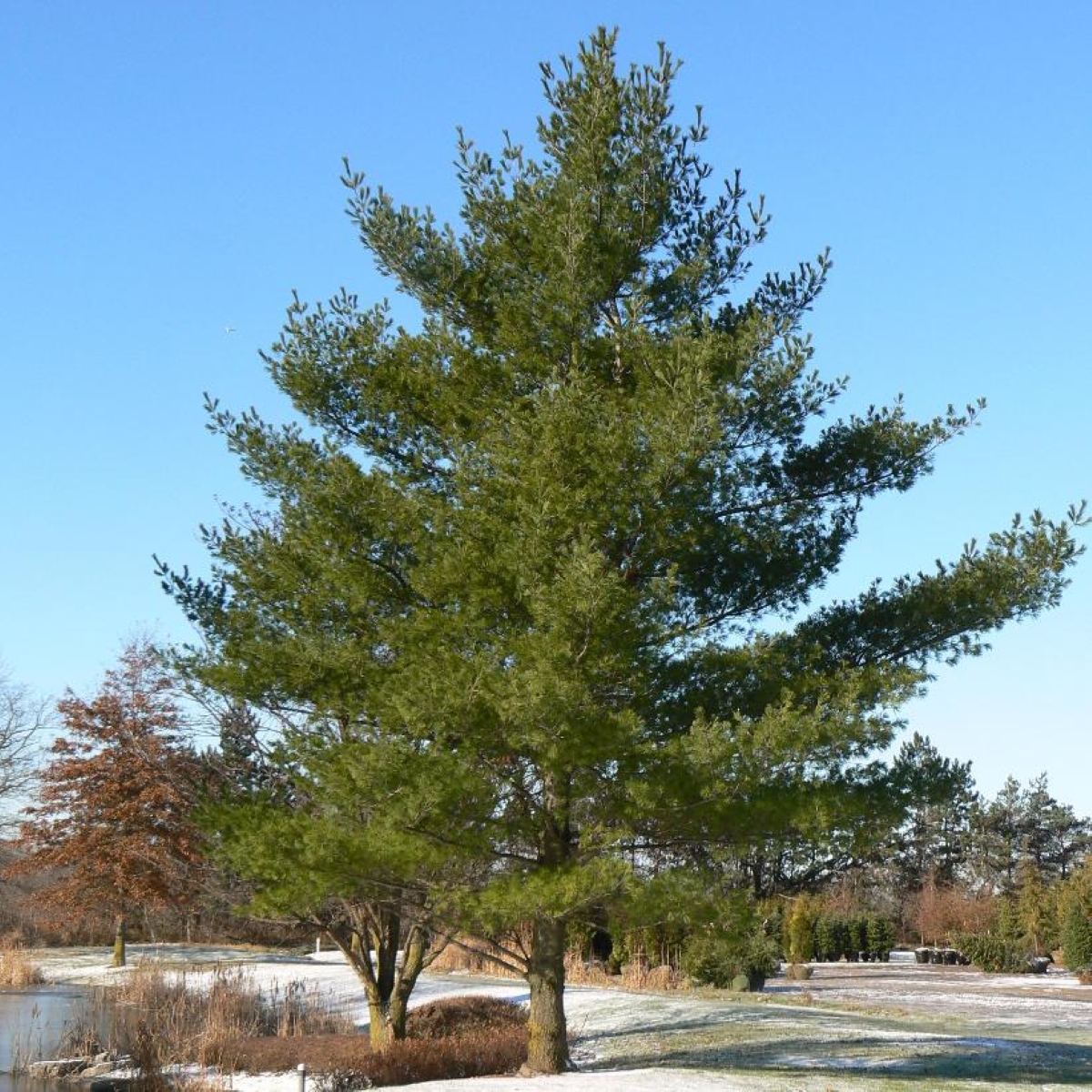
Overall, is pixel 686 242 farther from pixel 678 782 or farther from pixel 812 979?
pixel 812 979

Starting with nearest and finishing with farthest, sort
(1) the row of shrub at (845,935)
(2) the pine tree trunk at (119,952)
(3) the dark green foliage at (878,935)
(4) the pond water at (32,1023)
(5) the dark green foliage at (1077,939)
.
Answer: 1. (4) the pond water at (32,1023)
2. (5) the dark green foliage at (1077,939)
3. (2) the pine tree trunk at (119,952)
4. (1) the row of shrub at (845,935)
5. (3) the dark green foliage at (878,935)

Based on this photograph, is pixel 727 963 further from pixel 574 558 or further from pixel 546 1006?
pixel 574 558

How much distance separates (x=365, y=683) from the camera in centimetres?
1289

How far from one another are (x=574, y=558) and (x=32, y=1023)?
13.6 metres

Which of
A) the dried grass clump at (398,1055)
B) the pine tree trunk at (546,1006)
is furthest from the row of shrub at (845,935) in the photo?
the pine tree trunk at (546,1006)

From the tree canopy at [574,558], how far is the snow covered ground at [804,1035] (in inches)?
72.1

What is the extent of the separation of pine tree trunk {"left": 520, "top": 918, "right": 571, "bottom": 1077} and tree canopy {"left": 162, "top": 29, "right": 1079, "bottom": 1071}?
1.2 inches

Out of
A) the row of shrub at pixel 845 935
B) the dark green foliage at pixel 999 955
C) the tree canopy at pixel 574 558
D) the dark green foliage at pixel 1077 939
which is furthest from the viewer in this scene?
the row of shrub at pixel 845 935

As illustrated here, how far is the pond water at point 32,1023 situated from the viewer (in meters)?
16.0

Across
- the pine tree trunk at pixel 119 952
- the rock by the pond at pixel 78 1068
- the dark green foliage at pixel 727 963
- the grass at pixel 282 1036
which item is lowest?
the rock by the pond at pixel 78 1068

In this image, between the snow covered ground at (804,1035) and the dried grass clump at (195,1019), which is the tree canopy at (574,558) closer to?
the snow covered ground at (804,1035)

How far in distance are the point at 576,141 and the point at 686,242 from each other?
168 cm

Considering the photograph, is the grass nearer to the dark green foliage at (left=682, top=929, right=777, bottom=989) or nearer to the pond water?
the pond water

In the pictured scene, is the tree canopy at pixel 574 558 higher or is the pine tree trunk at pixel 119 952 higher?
the tree canopy at pixel 574 558
